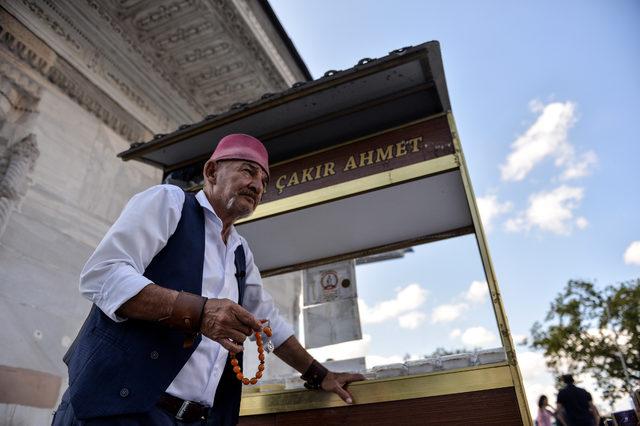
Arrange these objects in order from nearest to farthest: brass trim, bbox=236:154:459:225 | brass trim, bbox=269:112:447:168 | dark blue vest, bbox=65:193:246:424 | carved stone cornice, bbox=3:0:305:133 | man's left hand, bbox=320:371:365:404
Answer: dark blue vest, bbox=65:193:246:424 < man's left hand, bbox=320:371:365:404 < brass trim, bbox=236:154:459:225 < brass trim, bbox=269:112:447:168 < carved stone cornice, bbox=3:0:305:133

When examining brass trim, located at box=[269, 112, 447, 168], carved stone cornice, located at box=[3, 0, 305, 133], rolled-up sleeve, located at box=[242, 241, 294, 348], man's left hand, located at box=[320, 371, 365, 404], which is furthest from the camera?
carved stone cornice, located at box=[3, 0, 305, 133]

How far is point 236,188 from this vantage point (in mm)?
1806

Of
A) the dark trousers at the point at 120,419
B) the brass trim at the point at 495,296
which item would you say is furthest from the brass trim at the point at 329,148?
the dark trousers at the point at 120,419

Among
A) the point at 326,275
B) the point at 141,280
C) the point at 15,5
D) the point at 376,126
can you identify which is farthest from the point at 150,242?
the point at 15,5

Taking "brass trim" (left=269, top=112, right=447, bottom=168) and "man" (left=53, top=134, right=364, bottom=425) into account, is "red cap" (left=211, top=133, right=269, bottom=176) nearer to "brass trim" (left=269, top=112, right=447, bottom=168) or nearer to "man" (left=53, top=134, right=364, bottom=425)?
"man" (left=53, top=134, right=364, bottom=425)

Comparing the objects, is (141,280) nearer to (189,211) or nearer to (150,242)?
(150,242)

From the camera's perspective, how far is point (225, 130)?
9.73 feet

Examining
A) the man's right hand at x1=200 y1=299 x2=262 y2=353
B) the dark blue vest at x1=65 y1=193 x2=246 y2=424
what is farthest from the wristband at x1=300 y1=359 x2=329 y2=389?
the man's right hand at x1=200 y1=299 x2=262 y2=353

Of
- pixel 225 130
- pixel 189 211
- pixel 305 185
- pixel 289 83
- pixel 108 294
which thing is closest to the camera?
pixel 108 294

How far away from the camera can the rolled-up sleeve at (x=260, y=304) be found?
Result: 2.07m

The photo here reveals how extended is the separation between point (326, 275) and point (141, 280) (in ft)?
7.81

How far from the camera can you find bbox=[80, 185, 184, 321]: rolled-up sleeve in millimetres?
1233

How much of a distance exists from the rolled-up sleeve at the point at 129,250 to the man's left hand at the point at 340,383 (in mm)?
1055

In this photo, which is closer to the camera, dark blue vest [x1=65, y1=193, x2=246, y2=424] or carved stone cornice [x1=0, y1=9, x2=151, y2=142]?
dark blue vest [x1=65, y1=193, x2=246, y2=424]
